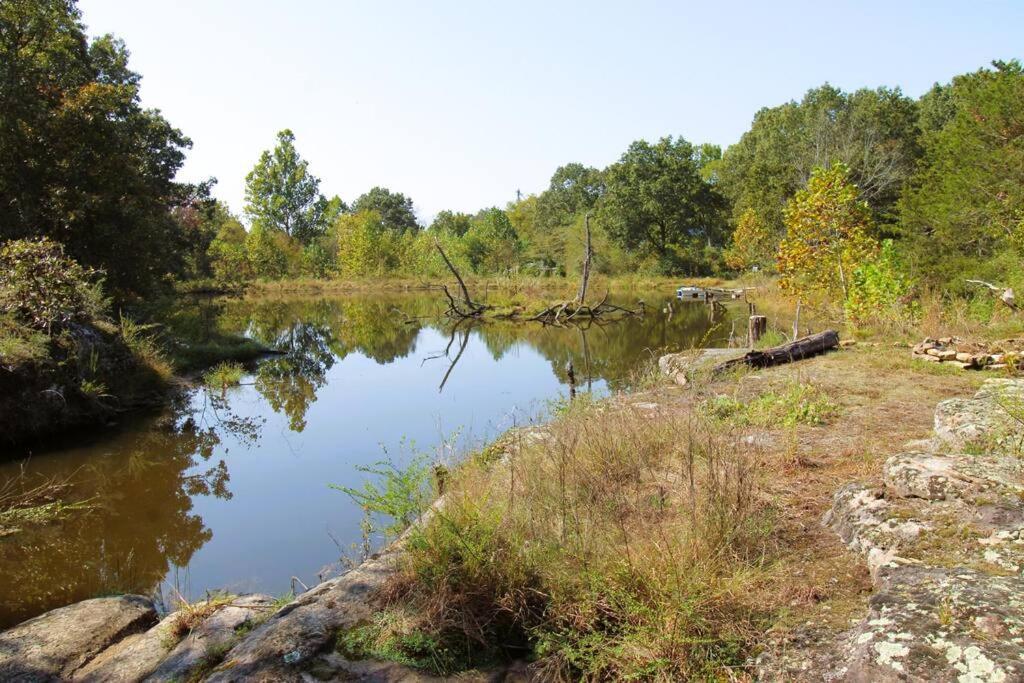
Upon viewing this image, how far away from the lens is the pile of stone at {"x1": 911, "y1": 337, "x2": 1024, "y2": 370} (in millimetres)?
7438

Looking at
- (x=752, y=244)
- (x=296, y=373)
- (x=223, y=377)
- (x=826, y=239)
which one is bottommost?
(x=296, y=373)

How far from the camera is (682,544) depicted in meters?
3.09

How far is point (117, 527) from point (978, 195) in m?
17.3

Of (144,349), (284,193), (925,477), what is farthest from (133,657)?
(284,193)

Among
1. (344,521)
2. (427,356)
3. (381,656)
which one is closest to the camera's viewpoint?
(381,656)

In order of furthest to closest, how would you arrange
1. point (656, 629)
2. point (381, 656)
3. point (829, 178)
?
point (829, 178) < point (381, 656) < point (656, 629)

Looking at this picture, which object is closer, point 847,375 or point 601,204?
point 847,375

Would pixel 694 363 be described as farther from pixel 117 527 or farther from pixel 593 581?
pixel 117 527

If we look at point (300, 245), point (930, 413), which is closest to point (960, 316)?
point (930, 413)

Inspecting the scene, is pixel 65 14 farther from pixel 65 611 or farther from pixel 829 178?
pixel 829 178

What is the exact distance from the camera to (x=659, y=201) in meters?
47.2

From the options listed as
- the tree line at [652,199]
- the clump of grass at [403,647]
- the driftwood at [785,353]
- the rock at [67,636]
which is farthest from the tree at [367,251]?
the clump of grass at [403,647]

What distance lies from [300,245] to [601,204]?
98.9 ft

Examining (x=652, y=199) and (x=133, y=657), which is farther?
(x=652, y=199)
